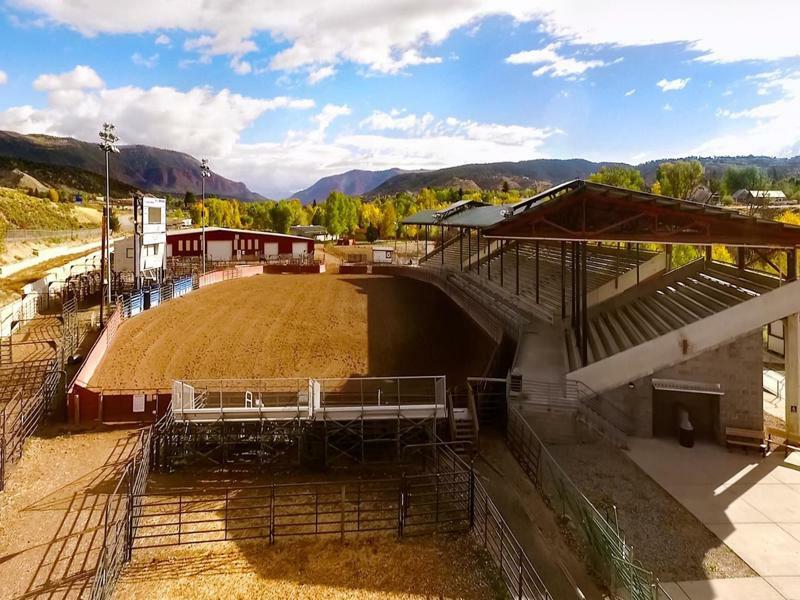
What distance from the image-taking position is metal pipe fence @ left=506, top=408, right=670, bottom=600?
30.0 ft

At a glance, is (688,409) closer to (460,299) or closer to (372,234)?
(460,299)

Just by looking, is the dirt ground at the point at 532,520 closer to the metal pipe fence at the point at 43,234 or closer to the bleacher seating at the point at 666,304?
the bleacher seating at the point at 666,304

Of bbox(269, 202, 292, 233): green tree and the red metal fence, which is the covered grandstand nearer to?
the red metal fence

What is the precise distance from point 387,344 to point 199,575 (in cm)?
1628

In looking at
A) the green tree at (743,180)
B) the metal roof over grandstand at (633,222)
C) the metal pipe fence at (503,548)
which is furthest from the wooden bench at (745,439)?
the green tree at (743,180)

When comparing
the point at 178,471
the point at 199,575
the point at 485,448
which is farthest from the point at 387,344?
the point at 199,575

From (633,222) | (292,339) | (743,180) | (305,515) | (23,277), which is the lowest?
(305,515)

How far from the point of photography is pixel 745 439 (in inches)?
626

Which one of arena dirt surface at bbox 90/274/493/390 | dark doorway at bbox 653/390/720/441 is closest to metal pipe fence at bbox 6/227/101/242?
arena dirt surface at bbox 90/274/493/390

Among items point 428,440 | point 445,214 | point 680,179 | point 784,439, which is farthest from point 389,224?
point 784,439

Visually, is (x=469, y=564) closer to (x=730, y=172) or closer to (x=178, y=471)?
(x=178, y=471)

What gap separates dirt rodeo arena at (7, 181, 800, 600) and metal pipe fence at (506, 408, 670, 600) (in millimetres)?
74

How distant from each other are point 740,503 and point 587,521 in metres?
4.72

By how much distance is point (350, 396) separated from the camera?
771 inches
